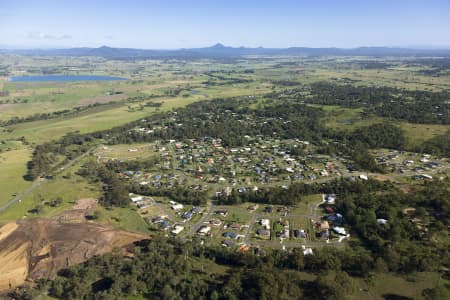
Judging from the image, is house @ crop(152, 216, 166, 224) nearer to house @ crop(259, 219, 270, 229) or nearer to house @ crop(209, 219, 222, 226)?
house @ crop(209, 219, 222, 226)

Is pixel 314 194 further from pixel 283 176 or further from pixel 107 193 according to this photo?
pixel 107 193

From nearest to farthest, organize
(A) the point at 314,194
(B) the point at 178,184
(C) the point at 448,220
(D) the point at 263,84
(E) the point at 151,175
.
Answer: (C) the point at 448,220 < (A) the point at 314,194 < (B) the point at 178,184 < (E) the point at 151,175 < (D) the point at 263,84

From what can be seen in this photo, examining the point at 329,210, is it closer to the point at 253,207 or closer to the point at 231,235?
the point at 253,207

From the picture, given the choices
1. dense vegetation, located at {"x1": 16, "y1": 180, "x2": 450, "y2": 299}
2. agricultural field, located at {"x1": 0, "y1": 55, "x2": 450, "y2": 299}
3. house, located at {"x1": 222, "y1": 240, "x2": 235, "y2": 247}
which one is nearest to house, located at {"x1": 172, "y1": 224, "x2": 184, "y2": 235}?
agricultural field, located at {"x1": 0, "y1": 55, "x2": 450, "y2": 299}

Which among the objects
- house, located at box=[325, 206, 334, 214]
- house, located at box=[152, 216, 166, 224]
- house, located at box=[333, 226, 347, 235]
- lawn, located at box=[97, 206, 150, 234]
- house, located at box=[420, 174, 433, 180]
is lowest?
lawn, located at box=[97, 206, 150, 234]

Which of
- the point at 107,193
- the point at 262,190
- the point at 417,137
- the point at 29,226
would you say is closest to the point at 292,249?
the point at 262,190

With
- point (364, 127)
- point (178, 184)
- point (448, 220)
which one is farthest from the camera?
point (364, 127)

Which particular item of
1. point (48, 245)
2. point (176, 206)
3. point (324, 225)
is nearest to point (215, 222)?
point (176, 206)
